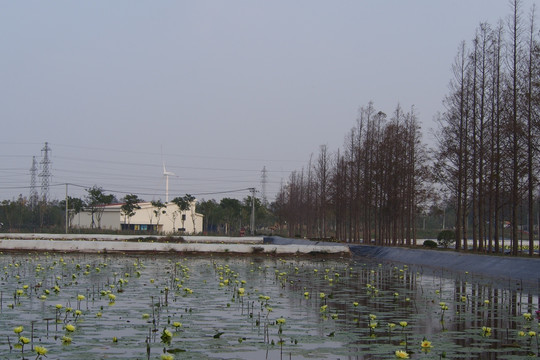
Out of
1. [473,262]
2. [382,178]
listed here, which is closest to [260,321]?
[473,262]

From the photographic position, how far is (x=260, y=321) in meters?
12.4

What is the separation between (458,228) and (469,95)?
7.90 metres

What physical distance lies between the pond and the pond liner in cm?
354

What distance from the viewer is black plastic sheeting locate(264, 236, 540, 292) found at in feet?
80.9

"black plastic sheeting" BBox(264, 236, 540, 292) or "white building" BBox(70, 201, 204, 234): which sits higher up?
"white building" BBox(70, 201, 204, 234)

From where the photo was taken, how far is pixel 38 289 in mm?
17250

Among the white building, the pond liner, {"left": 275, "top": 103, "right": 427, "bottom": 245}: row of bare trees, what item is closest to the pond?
the pond liner

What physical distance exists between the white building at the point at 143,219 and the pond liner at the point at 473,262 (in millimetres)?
58081

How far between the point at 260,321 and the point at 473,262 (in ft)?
66.3

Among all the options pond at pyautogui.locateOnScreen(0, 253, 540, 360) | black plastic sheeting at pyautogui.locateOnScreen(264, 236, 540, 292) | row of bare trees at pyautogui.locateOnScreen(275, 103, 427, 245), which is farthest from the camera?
row of bare trees at pyautogui.locateOnScreen(275, 103, 427, 245)

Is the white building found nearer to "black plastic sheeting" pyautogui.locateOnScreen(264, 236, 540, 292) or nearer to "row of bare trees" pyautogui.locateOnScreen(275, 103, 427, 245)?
"row of bare trees" pyautogui.locateOnScreen(275, 103, 427, 245)

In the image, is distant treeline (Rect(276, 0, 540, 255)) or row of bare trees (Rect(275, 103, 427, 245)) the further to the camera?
row of bare trees (Rect(275, 103, 427, 245))

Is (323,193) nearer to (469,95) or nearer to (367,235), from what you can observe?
(367,235)

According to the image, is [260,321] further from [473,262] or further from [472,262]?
[472,262]
